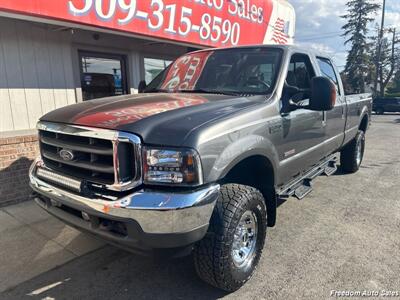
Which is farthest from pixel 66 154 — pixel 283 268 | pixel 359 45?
pixel 359 45

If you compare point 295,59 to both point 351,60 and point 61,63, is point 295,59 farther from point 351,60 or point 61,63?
point 351,60

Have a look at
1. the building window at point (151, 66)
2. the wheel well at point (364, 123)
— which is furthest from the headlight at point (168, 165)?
the building window at point (151, 66)

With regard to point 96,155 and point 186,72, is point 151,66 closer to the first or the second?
point 186,72

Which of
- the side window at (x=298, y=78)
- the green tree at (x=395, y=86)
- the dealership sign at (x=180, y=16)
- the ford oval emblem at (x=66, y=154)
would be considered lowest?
the green tree at (x=395, y=86)

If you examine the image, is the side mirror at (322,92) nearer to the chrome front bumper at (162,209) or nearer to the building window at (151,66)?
the chrome front bumper at (162,209)

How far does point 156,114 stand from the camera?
246cm

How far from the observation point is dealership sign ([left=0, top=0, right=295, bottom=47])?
482 centimetres

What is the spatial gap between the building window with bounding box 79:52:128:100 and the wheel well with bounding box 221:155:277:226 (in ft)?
14.9

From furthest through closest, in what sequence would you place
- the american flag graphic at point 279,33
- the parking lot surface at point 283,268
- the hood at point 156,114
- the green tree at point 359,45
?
the green tree at point 359,45 → the american flag graphic at point 279,33 → the parking lot surface at point 283,268 → the hood at point 156,114

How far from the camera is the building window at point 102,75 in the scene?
21.6ft

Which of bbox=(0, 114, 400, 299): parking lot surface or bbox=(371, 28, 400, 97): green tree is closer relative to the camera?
bbox=(0, 114, 400, 299): parking lot surface

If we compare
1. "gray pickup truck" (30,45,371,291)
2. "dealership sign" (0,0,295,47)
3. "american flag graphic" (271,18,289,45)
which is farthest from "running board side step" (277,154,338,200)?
"american flag graphic" (271,18,289,45)

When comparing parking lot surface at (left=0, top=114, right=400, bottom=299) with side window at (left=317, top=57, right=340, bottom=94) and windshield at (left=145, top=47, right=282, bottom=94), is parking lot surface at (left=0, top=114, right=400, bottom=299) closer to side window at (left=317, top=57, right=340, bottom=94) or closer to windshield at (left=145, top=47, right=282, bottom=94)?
windshield at (left=145, top=47, right=282, bottom=94)

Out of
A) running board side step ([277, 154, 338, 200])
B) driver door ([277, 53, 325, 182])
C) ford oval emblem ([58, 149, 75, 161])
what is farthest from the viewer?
running board side step ([277, 154, 338, 200])
